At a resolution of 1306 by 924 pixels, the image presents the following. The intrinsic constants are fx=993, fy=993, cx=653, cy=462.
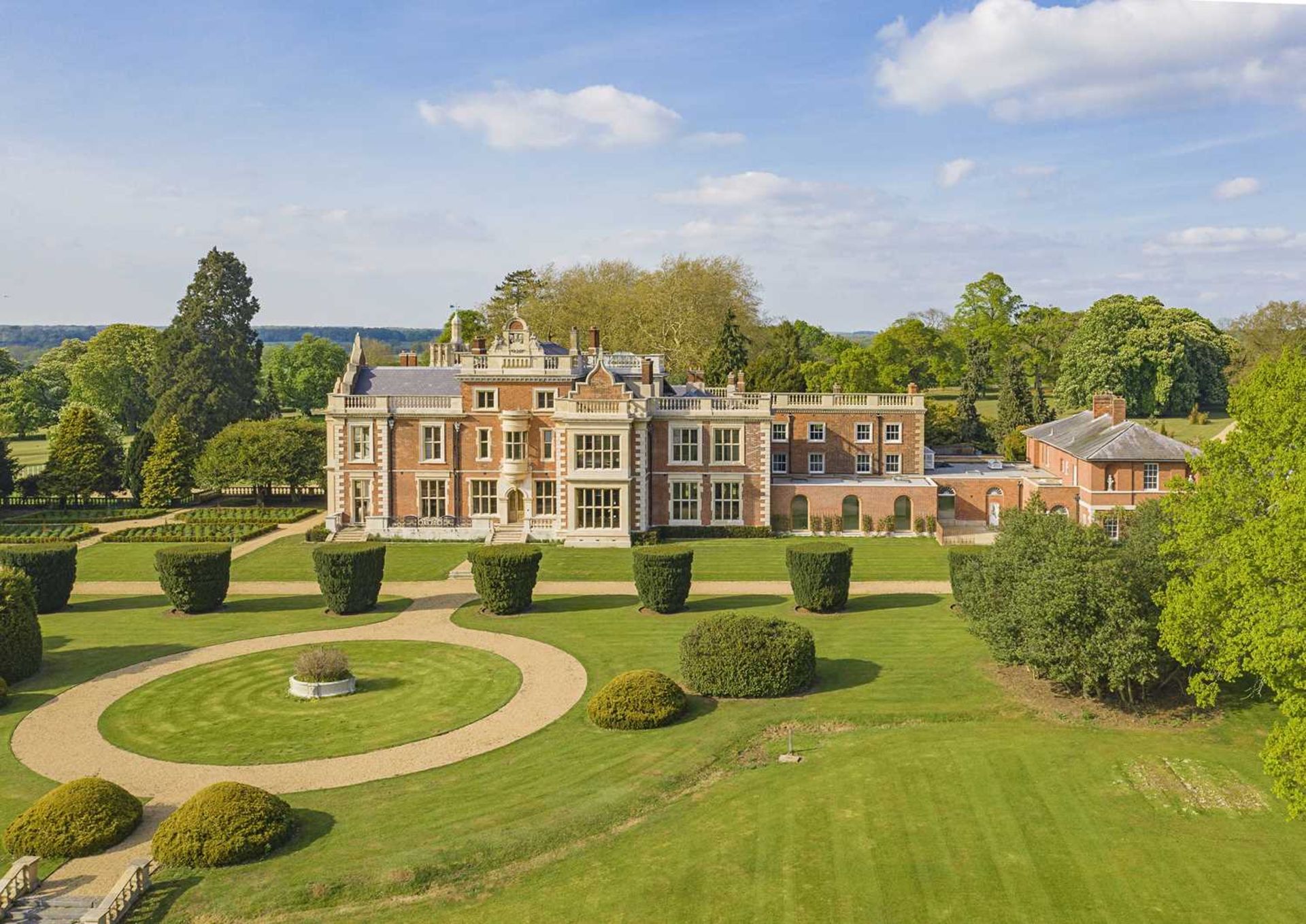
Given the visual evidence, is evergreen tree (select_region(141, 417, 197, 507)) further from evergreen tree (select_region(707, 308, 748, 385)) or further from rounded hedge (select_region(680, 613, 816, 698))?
rounded hedge (select_region(680, 613, 816, 698))

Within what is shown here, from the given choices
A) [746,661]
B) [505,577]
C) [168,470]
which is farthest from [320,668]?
[168,470]

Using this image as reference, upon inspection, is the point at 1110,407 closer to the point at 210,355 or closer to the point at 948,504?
the point at 948,504

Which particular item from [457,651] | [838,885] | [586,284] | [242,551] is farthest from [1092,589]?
[586,284]

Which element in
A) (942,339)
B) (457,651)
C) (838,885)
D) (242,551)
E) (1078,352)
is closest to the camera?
(838,885)

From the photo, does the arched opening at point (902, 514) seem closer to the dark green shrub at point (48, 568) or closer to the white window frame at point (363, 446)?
the white window frame at point (363, 446)

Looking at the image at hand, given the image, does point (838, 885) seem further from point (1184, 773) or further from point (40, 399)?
point (40, 399)

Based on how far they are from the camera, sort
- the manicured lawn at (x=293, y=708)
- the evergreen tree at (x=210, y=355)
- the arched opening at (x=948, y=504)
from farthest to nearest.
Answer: the evergreen tree at (x=210, y=355)
the arched opening at (x=948, y=504)
the manicured lawn at (x=293, y=708)

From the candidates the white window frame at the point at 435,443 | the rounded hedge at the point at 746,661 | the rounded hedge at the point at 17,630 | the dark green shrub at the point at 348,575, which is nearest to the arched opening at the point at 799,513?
the white window frame at the point at 435,443
